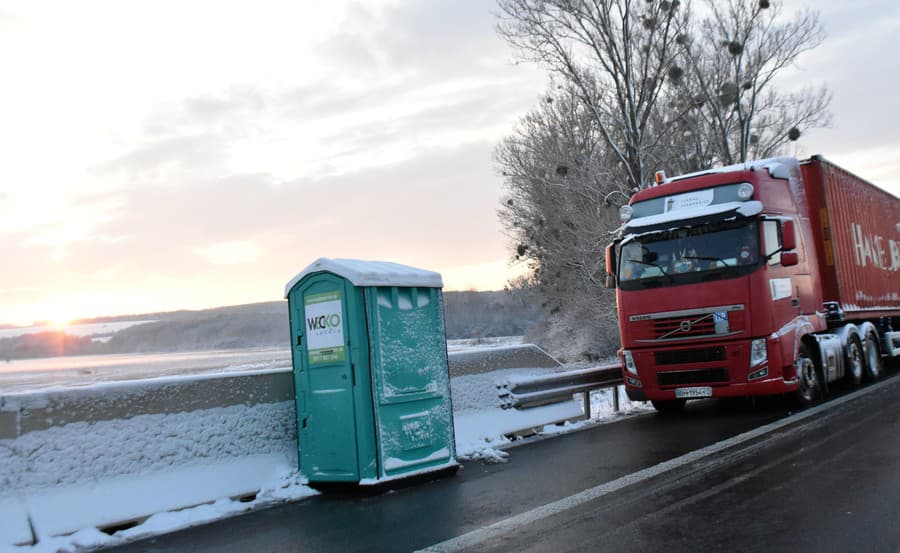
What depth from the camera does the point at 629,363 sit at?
36.4 feet

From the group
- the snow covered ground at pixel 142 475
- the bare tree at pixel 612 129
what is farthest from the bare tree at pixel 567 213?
the snow covered ground at pixel 142 475

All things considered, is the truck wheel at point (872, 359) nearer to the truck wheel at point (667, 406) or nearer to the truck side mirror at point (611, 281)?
the truck wheel at point (667, 406)

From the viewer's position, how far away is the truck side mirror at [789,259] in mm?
10250

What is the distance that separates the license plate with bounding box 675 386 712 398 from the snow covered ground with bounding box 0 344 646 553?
3.50 m

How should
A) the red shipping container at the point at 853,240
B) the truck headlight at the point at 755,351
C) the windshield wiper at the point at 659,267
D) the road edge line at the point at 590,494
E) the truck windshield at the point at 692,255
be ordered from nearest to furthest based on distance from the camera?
the road edge line at the point at 590,494
the truck headlight at the point at 755,351
the truck windshield at the point at 692,255
the windshield wiper at the point at 659,267
the red shipping container at the point at 853,240

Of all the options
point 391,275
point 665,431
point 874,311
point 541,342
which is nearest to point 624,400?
point 874,311

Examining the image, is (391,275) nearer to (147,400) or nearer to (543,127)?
(147,400)

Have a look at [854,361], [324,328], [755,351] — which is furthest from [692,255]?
[324,328]

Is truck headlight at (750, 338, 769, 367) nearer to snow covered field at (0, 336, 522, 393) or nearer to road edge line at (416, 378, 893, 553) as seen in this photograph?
road edge line at (416, 378, 893, 553)

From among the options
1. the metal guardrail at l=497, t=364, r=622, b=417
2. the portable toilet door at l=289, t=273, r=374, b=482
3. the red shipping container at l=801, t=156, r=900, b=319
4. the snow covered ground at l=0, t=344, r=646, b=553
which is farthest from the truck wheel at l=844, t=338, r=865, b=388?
the portable toilet door at l=289, t=273, r=374, b=482

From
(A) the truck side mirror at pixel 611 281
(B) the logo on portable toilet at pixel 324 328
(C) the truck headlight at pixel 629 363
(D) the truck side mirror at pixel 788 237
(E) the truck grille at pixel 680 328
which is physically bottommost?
(C) the truck headlight at pixel 629 363

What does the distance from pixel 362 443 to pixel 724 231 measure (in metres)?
6.12

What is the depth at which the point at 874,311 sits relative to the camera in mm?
14516

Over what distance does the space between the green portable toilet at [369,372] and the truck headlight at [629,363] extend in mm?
4172
